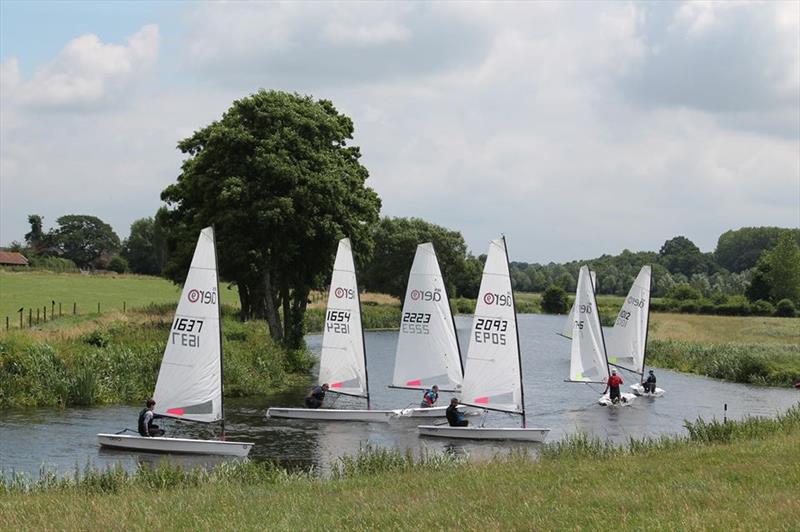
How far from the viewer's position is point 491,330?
35469 millimetres

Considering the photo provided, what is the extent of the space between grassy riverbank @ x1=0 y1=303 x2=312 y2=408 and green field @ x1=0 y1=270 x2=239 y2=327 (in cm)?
1734

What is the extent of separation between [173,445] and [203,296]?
16.9 feet

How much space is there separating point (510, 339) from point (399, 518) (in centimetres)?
1997

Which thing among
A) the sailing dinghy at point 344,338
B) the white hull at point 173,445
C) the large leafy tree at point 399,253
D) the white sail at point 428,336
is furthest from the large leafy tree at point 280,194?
the large leafy tree at point 399,253

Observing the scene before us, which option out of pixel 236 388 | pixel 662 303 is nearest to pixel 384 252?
pixel 662 303

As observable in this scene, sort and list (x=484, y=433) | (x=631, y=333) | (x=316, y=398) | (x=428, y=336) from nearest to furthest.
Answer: (x=484, y=433)
(x=316, y=398)
(x=428, y=336)
(x=631, y=333)

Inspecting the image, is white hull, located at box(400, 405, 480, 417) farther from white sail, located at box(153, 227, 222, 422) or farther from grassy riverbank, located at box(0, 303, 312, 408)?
white sail, located at box(153, 227, 222, 422)

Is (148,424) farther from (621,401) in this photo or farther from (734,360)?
(734,360)

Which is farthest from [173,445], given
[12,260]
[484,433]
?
[12,260]

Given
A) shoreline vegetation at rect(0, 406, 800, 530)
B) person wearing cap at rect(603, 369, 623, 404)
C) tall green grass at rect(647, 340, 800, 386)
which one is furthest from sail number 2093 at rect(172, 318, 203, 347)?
tall green grass at rect(647, 340, 800, 386)

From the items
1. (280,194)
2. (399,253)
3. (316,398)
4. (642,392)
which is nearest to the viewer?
(316,398)

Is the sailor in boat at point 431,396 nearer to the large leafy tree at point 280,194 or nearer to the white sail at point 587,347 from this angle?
the white sail at point 587,347

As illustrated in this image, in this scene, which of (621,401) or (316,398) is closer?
(316,398)

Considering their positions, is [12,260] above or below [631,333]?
above
